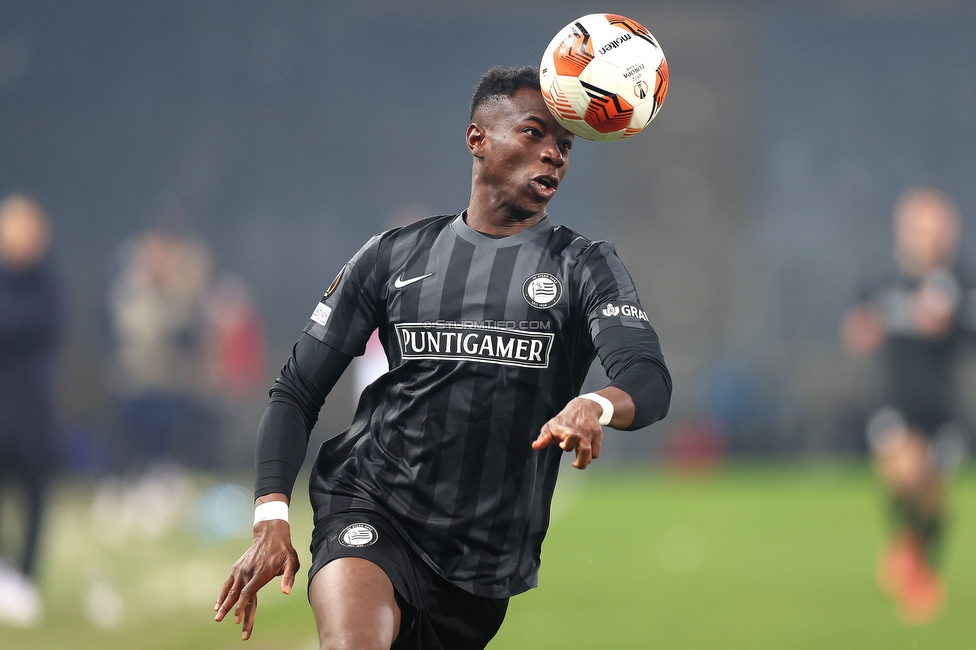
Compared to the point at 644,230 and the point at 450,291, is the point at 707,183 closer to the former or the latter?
the point at 644,230

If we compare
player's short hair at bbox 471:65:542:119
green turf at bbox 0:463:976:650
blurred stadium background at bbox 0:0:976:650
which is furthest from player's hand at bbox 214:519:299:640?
A: blurred stadium background at bbox 0:0:976:650

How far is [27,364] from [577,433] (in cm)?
576

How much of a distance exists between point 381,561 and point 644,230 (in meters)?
16.6

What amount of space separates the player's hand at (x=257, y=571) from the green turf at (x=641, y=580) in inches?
139

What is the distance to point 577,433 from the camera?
8.36ft

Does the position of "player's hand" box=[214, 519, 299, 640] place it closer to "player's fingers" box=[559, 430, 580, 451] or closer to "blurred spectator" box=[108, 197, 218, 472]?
"player's fingers" box=[559, 430, 580, 451]

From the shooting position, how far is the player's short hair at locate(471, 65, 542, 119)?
343cm

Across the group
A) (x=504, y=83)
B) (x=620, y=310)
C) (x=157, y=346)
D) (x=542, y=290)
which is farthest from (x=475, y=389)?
(x=157, y=346)

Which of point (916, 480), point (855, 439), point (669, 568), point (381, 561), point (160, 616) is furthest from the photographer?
point (855, 439)

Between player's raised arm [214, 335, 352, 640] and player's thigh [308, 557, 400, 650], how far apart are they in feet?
0.30

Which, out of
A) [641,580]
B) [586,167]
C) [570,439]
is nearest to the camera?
[570,439]

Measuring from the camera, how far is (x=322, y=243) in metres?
18.2

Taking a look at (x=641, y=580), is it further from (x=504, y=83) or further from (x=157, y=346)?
(x=504, y=83)

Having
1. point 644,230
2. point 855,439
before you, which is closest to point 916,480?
point 855,439
